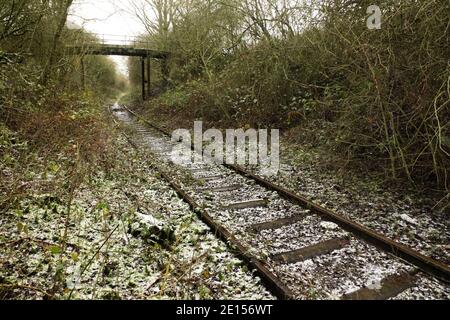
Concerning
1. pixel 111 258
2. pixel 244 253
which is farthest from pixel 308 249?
pixel 111 258

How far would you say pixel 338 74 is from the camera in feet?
30.9

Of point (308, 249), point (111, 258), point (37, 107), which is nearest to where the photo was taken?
point (111, 258)

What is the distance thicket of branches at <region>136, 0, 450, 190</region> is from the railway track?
1833mm

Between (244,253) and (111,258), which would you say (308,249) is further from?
(111,258)

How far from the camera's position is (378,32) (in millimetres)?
6016

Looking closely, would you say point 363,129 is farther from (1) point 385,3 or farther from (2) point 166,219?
(2) point 166,219

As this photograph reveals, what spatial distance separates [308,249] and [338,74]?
6936 mm

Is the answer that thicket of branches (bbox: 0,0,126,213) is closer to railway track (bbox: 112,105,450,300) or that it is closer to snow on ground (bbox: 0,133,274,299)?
snow on ground (bbox: 0,133,274,299)

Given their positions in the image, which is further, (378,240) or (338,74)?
(338,74)

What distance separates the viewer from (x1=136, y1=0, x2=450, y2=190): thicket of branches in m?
5.12

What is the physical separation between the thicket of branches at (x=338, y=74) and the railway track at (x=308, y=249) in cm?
183

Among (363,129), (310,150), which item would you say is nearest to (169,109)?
(310,150)

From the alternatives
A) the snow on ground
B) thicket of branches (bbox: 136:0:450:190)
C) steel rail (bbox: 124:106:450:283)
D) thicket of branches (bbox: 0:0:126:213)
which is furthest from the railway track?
thicket of branches (bbox: 0:0:126:213)

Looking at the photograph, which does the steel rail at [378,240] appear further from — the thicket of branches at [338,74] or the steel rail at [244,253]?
the thicket of branches at [338,74]
